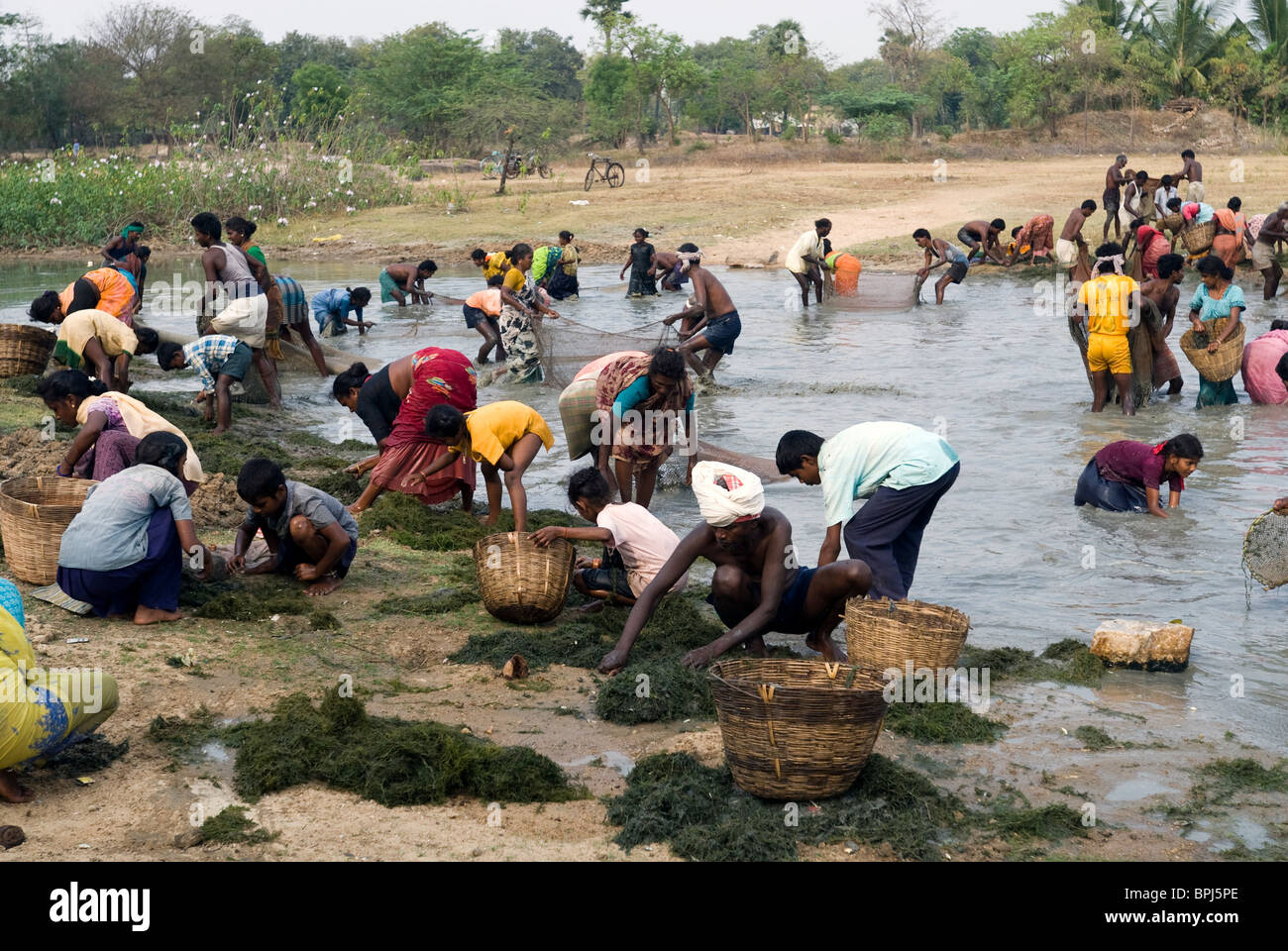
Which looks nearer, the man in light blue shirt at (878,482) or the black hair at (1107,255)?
the man in light blue shirt at (878,482)

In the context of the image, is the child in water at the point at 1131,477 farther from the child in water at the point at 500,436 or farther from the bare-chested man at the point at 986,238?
the bare-chested man at the point at 986,238

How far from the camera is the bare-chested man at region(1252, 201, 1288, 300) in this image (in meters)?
16.8

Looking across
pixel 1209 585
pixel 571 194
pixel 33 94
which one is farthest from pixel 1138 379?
pixel 33 94

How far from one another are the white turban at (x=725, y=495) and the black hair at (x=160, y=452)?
7.75ft

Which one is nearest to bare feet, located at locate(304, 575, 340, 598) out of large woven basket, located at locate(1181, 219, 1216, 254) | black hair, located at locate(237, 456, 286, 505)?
black hair, located at locate(237, 456, 286, 505)

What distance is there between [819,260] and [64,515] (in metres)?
12.8

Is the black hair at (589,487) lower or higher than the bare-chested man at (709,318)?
lower

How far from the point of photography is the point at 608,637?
19.0 feet

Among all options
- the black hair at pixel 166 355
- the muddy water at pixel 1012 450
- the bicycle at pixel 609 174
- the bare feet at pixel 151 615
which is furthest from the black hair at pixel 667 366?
the bicycle at pixel 609 174

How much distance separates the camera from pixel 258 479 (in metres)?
5.86

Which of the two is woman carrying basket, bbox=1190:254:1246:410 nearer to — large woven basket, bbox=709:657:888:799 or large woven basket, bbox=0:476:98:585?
large woven basket, bbox=709:657:888:799

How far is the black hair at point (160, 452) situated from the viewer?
5.72m

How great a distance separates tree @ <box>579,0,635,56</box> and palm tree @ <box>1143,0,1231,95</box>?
16.4 m
